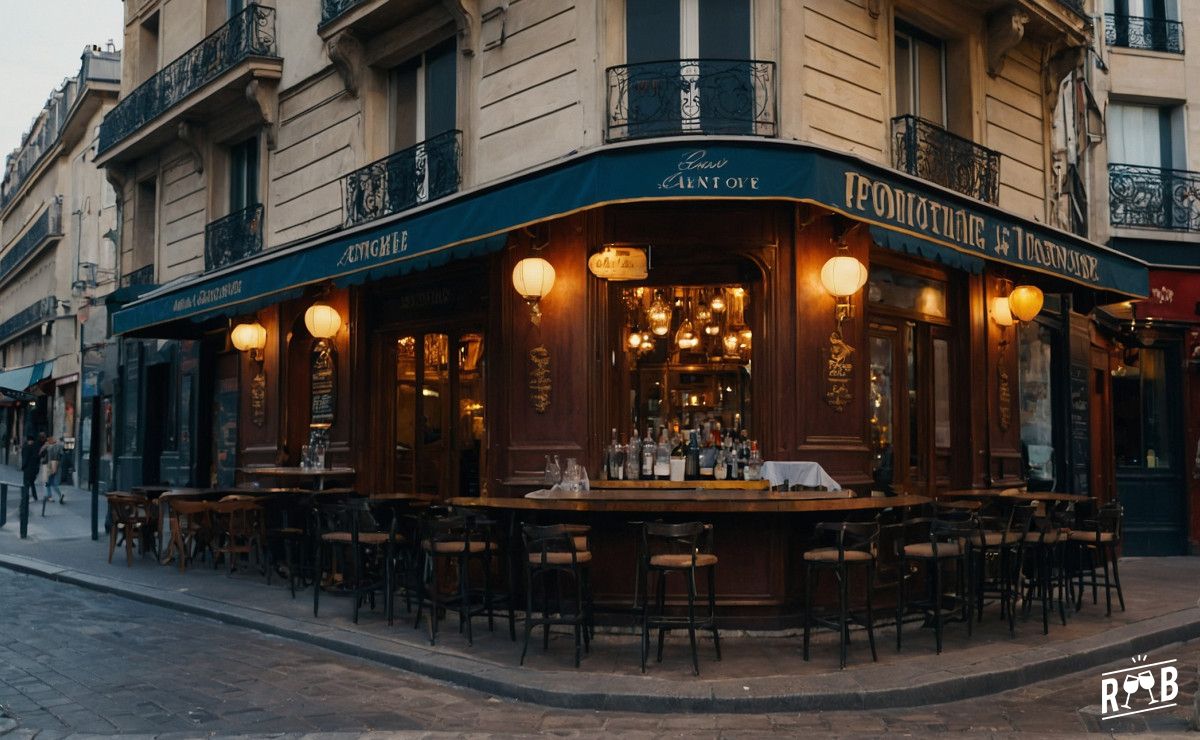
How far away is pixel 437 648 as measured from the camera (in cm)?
784

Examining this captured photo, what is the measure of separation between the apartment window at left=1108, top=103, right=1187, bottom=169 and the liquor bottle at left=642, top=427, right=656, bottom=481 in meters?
10.2

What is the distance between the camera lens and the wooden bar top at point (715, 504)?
25.7ft

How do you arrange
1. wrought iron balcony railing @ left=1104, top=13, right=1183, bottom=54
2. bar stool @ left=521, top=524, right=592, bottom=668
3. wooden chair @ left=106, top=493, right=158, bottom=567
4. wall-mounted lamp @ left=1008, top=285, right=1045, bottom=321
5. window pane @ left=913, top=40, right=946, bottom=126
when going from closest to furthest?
1. bar stool @ left=521, top=524, right=592, bottom=668
2. window pane @ left=913, top=40, right=946, bottom=126
3. wall-mounted lamp @ left=1008, top=285, right=1045, bottom=321
4. wooden chair @ left=106, top=493, right=158, bottom=567
5. wrought iron balcony railing @ left=1104, top=13, right=1183, bottom=54

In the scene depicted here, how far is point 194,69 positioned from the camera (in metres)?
15.7

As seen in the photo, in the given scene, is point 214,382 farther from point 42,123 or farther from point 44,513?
point 42,123

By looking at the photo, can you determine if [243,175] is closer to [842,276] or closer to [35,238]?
[842,276]

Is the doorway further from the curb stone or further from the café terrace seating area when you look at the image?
the curb stone

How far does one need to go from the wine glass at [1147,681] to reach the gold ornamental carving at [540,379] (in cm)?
510

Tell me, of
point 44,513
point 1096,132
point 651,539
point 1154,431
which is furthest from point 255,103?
point 1154,431

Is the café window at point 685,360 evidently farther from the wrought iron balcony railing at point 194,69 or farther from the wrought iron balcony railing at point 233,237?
the wrought iron balcony railing at point 194,69

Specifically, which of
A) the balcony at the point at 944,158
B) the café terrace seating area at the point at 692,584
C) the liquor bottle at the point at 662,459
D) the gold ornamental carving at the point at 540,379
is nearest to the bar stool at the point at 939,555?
the café terrace seating area at the point at 692,584

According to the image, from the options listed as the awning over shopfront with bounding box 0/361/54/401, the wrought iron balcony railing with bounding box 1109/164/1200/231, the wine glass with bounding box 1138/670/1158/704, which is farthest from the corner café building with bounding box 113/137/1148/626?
the awning over shopfront with bounding box 0/361/54/401

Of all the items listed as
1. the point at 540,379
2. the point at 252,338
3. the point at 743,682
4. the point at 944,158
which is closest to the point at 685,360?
the point at 540,379

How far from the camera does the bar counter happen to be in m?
8.28
